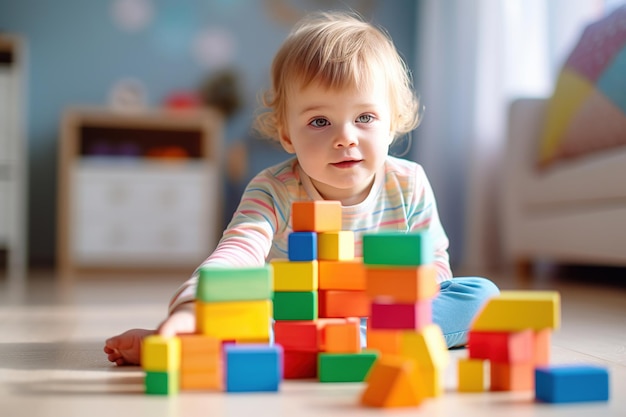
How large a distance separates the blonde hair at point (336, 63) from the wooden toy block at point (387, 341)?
44 centimetres

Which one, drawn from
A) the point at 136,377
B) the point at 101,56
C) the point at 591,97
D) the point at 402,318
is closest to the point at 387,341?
the point at 402,318

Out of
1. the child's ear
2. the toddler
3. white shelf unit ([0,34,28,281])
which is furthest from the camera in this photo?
white shelf unit ([0,34,28,281])

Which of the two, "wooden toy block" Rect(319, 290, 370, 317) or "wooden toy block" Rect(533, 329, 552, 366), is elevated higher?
"wooden toy block" Rect(319, 290, 370, 317)

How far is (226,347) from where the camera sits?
825 millimetres

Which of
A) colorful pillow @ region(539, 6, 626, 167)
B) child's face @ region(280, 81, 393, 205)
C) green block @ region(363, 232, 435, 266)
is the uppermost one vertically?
colorful pillow @ region(539, 6, 626, 167)

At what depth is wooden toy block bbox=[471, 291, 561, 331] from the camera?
792mm

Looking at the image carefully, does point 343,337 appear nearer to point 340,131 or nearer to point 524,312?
point 524,312

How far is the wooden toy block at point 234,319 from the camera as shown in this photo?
2.66ft

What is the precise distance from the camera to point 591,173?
2232 mm

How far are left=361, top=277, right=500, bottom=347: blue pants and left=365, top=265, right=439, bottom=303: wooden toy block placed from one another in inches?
14.1

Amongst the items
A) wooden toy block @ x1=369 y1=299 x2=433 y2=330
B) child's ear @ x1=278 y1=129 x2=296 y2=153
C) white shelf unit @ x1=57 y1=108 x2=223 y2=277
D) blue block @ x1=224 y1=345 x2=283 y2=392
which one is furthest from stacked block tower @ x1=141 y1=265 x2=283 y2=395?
white shelf unit @ x1=57 y1=108 x2=223 y2=277

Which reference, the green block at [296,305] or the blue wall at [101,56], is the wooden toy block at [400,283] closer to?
the green block at [296,305]

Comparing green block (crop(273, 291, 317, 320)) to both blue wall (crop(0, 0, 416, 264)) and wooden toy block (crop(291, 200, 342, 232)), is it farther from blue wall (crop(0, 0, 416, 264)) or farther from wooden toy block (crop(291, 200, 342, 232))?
blue wall (crop(0, 0, 416, 264))

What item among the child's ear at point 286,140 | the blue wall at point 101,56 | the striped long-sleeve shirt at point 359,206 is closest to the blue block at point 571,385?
the striped long-sleeve shirt at point 359,206
